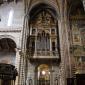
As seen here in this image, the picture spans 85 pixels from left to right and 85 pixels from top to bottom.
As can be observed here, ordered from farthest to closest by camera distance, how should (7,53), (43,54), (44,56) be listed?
1. (7,53)
2. (43,54)
3. (44,56)

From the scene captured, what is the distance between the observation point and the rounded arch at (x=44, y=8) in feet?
69.3

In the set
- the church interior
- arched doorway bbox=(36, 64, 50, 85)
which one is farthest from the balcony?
arched doorway bbox=(36, 64, 50, 85)

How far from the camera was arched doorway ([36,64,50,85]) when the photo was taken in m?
18.4

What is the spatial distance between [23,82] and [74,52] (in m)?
6.60

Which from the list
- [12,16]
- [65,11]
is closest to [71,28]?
[65,11]

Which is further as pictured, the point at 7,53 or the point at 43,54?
the point at 7,53

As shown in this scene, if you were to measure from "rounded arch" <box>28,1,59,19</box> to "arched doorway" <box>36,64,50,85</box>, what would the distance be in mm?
7011

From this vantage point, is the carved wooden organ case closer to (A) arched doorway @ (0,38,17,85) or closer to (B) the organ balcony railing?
(B) the organ balcony railing

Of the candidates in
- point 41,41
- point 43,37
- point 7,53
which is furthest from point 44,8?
point 7,53

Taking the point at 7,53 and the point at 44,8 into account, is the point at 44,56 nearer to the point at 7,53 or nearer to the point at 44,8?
the point at 7,53

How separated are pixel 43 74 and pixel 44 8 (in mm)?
9091

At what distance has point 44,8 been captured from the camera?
73.2ft

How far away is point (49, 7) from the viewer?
21922 millimetres

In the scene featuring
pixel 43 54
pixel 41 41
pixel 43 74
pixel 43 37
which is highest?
pixel 43 37
